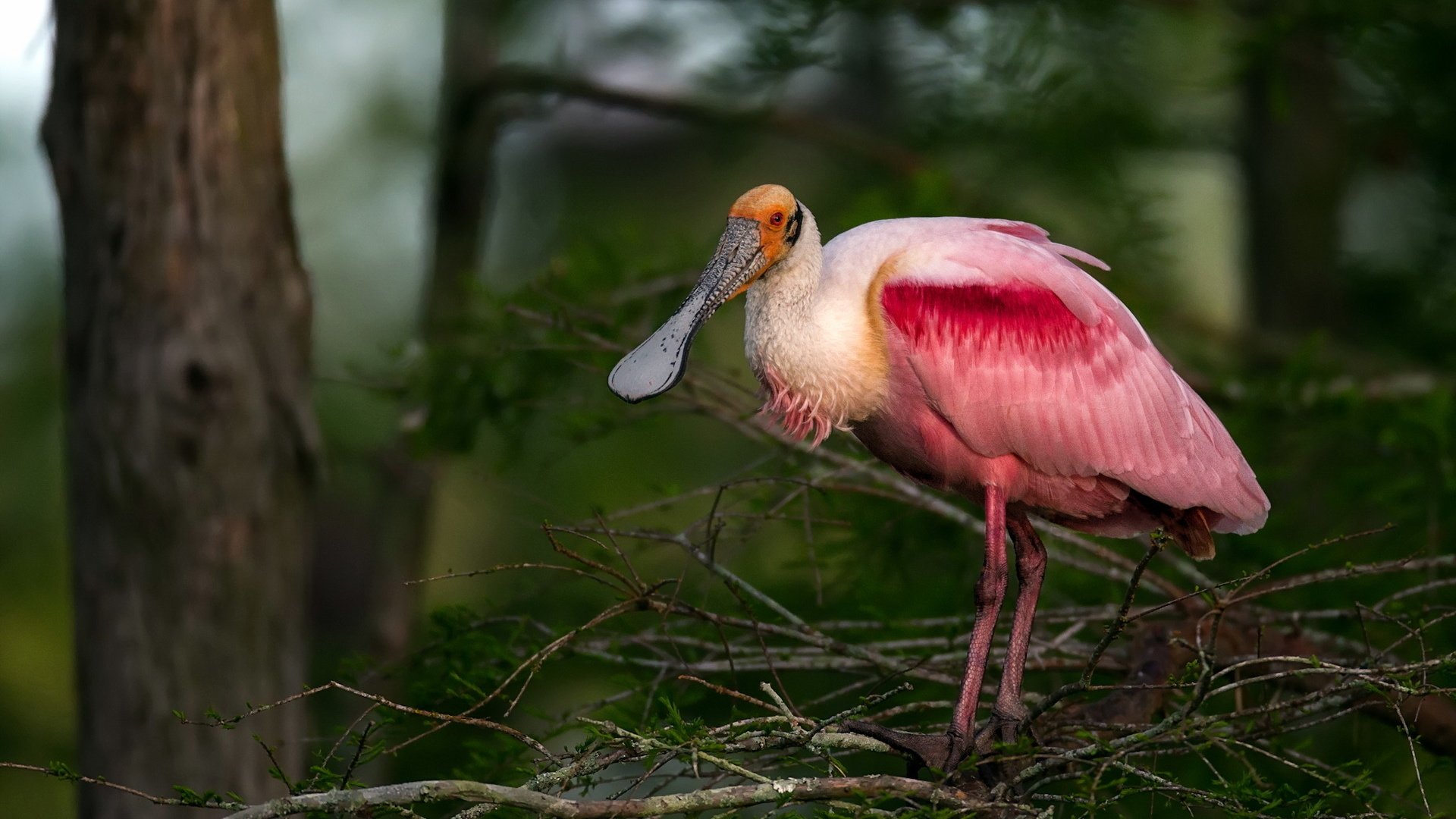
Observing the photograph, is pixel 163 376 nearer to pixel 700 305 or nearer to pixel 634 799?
pixel 700 305

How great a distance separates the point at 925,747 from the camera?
4.03 metres

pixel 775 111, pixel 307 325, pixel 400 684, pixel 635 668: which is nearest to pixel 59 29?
pixel 307 325

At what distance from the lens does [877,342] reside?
4281 millimetres

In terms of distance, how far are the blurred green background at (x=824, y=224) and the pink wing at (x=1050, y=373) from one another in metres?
0.88

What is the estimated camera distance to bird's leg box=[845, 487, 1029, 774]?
396 centimetres

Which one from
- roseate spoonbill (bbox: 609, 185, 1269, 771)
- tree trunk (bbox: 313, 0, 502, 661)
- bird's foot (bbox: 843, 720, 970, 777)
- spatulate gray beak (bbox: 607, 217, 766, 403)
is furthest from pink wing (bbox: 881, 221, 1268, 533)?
tree trunk (bbox: 313, 0, 502, 661)

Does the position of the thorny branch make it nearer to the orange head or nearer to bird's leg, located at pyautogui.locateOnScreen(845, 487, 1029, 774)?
bird's leg, located at pyautogui.locateOnScreen(845, 487, 1029, 774)

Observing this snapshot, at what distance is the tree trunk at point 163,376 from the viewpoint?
205 inches

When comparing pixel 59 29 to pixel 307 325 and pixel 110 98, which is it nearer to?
pixel 110 98

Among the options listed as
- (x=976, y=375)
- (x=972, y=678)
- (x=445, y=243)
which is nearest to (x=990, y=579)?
(x=972, y=678)

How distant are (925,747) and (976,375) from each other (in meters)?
1.06

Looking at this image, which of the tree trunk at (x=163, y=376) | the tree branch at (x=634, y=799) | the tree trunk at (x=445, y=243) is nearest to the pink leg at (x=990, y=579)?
the tree branch at (x=634, y=799)

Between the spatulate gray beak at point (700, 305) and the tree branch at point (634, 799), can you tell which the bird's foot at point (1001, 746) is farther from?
the spatulate gray beak at point (700, 305)

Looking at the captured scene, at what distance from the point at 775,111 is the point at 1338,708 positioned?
4.66 meters
